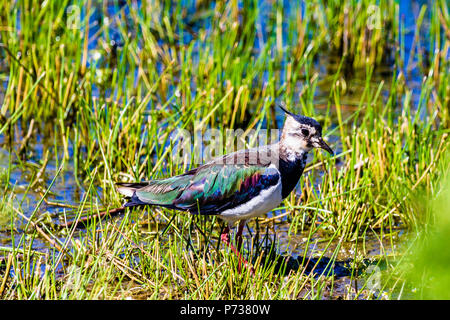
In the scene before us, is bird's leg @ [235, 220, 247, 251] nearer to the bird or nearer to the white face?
the bird

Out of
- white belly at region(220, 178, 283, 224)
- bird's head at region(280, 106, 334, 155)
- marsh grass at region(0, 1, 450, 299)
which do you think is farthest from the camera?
bird's head at region(280, 106, 334, 155)

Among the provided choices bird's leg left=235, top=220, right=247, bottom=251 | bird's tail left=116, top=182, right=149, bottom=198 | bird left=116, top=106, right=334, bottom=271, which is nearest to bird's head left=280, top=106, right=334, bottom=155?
bird left=116, top=106, right=334, bottom=271

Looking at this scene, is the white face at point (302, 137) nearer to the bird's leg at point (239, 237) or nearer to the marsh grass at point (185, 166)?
the marsh grass at point (185, 166)

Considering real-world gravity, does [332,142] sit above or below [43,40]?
below

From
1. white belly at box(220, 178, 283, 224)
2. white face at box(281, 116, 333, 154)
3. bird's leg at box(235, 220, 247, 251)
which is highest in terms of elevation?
white face at box(281, 116, 333, 154)

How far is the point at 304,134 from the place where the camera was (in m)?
4.62

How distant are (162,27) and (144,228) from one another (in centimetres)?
410

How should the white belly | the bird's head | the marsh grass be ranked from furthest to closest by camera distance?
1. the bird's head
2. the white belly
3. the marsh grass

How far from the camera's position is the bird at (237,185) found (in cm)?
443

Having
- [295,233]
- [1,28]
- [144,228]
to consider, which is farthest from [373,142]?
[1,28]

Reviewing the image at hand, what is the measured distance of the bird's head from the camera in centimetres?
460

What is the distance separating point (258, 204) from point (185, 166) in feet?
3.60

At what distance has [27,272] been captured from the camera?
3943mm

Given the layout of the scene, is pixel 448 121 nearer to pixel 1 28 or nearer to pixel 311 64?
pixel 311 64
